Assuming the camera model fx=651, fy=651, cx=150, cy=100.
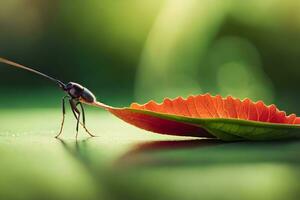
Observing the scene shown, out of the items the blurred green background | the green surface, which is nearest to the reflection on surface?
the green surface

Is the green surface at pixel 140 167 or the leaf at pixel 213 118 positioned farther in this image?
the leaf at pixel 213 118

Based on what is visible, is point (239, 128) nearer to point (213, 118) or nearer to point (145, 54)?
point (213, 118)

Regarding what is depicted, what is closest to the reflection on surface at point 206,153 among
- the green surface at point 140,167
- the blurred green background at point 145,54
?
the green surface at point 140,167

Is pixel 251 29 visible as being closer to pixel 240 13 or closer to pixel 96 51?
pixel 240 13

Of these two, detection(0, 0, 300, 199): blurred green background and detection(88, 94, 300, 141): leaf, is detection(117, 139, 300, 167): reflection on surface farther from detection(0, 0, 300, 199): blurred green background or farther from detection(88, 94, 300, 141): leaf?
detection(0, 0, 300, 199): blurred green background

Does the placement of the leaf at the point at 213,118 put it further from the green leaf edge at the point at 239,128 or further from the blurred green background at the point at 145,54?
the blurred green background at the point at 145,54

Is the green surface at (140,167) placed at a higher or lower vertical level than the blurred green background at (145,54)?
lower

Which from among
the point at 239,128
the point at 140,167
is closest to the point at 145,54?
the point at 239,128
